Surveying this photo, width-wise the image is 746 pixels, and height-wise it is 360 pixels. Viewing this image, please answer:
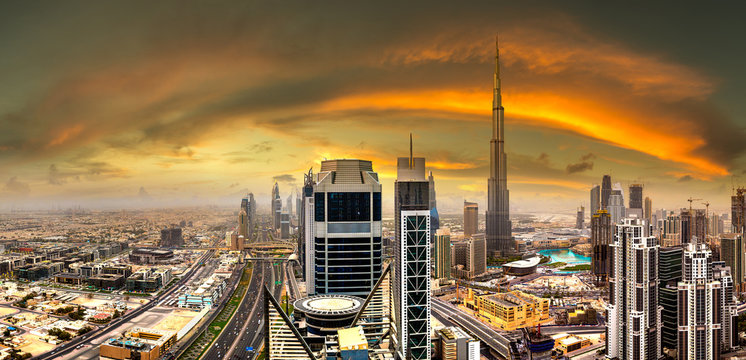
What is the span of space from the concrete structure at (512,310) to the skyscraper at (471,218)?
19.4 m

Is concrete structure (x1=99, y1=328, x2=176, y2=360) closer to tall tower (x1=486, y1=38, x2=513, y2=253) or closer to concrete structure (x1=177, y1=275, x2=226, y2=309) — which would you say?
concrete structure (x1=177, y1=275, x2=226, y2=309)

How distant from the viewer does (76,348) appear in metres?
A: 13.8

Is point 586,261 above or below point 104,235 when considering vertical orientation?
below

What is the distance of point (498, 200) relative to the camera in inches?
1350

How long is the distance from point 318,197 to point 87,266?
60.6 feet

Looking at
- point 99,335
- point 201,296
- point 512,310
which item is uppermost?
point 512,310

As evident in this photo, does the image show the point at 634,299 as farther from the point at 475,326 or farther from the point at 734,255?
the point at 734,255

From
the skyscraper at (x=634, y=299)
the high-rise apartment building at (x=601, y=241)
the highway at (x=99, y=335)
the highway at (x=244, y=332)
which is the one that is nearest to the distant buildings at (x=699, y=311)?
the skyscraper at (x=634, y=299)

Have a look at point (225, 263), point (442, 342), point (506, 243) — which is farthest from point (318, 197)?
point (506, 243)

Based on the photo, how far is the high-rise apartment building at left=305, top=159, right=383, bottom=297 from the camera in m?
13.0

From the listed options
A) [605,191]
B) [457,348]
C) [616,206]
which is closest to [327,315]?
[457,348]

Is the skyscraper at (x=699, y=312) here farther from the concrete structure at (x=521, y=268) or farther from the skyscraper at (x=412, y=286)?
the concrete structure at (x=521, y=268)

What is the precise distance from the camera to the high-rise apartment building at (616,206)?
2883cm

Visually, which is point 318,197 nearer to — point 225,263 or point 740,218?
point 225,263
